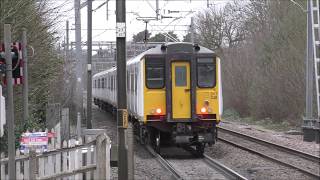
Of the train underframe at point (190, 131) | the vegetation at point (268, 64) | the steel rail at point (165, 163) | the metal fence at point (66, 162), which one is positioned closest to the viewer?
the metal fence at point (66, 162)

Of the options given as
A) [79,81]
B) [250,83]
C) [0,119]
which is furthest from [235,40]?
[0,119]

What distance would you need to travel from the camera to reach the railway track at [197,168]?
12.1 metres

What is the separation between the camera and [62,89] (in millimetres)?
21938

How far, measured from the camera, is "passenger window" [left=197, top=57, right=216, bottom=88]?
A: 603 inches

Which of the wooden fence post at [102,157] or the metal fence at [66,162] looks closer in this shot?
the metal fence at [66,162]

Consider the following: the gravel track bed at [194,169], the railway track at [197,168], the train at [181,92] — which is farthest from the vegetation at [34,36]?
the gravel track bed at [194,169]

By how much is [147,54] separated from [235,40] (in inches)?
1311

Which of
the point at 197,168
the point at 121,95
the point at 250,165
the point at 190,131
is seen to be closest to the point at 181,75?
the point at 190,131

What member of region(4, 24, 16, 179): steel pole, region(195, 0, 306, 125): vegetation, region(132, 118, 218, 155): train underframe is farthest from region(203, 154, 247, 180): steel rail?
region(195, 0, 306, 125): vegetation

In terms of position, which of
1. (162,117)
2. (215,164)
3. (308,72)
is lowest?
(215,164)

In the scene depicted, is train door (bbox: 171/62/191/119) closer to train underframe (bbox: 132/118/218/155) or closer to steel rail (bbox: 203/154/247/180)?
train underframe (bbox: 132/118/218/155)

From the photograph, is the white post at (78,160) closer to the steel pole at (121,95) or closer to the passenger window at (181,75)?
the steel pole at (121,95)

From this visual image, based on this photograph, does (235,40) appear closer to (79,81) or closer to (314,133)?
(79,81)

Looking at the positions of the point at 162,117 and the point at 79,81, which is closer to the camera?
the point at 162,117
